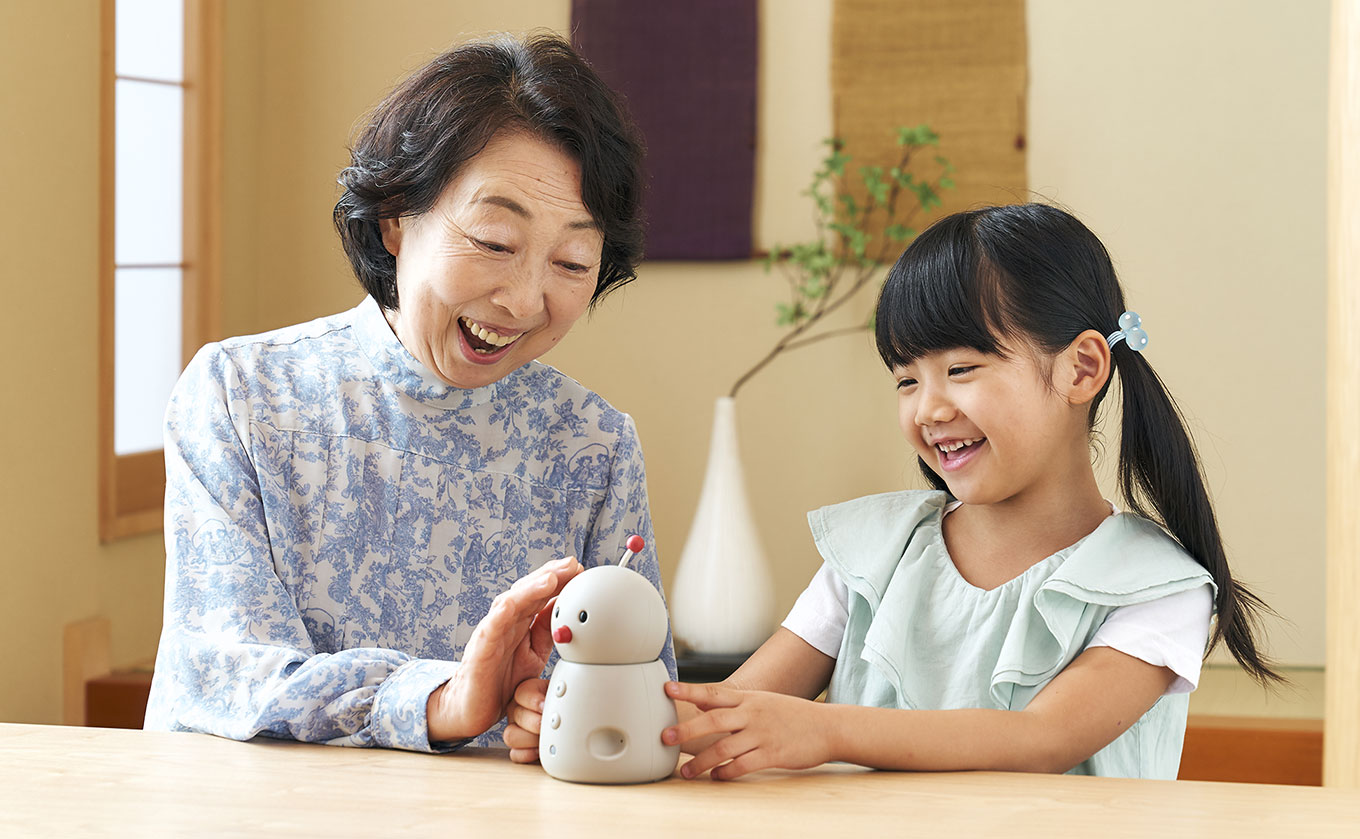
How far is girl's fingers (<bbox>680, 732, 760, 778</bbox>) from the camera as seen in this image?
0.88 meters

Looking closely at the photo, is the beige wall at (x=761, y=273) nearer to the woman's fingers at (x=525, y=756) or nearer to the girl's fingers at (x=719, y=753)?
the woman's fingers at (x=525, y=756)

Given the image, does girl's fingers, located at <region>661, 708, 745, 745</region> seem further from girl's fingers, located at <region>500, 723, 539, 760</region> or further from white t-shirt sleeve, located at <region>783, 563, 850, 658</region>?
white t-shirt sleeve, located at <region>783, 563, 850, 658</region>

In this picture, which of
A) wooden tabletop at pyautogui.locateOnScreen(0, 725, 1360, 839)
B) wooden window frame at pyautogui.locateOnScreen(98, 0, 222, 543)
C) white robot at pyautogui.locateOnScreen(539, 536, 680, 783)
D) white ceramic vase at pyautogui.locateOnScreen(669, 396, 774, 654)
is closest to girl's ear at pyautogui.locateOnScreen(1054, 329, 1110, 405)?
wooden tabletop at pyautogui.locateOnScreen(0, 725, 1360, 839)

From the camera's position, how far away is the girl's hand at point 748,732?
882mm

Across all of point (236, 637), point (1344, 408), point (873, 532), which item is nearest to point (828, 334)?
point (1344, 408)

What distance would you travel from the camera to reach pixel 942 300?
1.20m

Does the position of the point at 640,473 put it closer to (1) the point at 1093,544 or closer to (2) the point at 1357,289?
(1) the point at 1093,544

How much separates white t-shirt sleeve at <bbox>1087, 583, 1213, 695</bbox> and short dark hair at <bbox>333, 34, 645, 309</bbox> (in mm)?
602

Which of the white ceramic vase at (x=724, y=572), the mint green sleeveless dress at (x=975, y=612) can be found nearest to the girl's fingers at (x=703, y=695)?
the mint green sleeveless dress at (x=975, y=612)

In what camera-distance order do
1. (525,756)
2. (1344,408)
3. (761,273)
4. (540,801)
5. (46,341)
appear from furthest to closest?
(761,273), (46,341), (1344,408), (525,756), (540,801)

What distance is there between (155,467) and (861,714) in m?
2.33

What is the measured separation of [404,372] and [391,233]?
143 millimetres

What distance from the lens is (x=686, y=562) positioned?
279cm

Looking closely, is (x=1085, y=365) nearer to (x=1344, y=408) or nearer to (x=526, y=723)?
(x=526, y=723)
